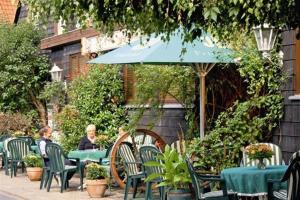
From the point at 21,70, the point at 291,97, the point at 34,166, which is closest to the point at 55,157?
the point at 34,166

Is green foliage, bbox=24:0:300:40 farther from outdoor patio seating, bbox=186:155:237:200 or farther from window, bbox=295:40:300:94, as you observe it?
window, bbox=295:40:300:94

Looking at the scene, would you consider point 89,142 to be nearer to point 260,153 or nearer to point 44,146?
point 44,146

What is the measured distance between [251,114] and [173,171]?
8.37ft

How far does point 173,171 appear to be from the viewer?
10.1 m

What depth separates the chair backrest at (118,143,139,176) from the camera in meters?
11.9

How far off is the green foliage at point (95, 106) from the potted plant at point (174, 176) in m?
6.79

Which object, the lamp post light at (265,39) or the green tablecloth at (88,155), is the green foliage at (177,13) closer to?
the lamp post light at (265,39)

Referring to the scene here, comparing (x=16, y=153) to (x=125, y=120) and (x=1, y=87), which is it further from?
(x=1, y=87)

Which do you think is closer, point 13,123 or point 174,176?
point 174,176

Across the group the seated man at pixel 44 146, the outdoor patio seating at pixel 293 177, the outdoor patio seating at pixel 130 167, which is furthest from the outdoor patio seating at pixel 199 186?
the seated man at pixel 44 146

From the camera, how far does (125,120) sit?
17.8 m

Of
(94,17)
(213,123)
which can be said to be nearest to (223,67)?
(213,123)

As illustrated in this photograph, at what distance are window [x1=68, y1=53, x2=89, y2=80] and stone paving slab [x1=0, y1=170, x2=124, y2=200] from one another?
632 cm

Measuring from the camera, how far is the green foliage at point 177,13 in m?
5.60
